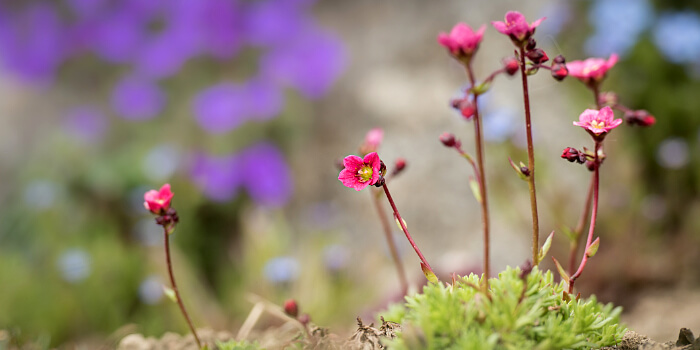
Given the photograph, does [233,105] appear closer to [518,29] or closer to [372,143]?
[372,143]

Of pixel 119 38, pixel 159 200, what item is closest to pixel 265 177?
pixel 119 38

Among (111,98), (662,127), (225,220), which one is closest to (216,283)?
(225,220)

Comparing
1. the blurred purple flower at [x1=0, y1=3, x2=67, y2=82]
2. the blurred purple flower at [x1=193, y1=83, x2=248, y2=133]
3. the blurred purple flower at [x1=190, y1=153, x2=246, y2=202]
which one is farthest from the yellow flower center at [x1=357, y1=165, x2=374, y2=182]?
the blurred purple flower at [x1=0, y1=3, x2=67, y2=82]

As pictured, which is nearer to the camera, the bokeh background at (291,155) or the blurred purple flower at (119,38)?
the bokeh background at (291,155)

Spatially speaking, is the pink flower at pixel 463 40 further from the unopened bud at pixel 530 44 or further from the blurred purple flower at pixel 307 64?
the blurred purple flower at pixel 307 64

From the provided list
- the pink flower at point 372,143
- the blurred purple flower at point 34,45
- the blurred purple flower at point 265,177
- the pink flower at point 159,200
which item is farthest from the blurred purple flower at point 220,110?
the pink flower at point 159,200

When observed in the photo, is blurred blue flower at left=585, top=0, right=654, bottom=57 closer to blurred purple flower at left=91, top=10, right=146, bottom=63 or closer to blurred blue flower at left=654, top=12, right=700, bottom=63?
blurred blue flower at left=654, top=12, right=700, bottom=63
